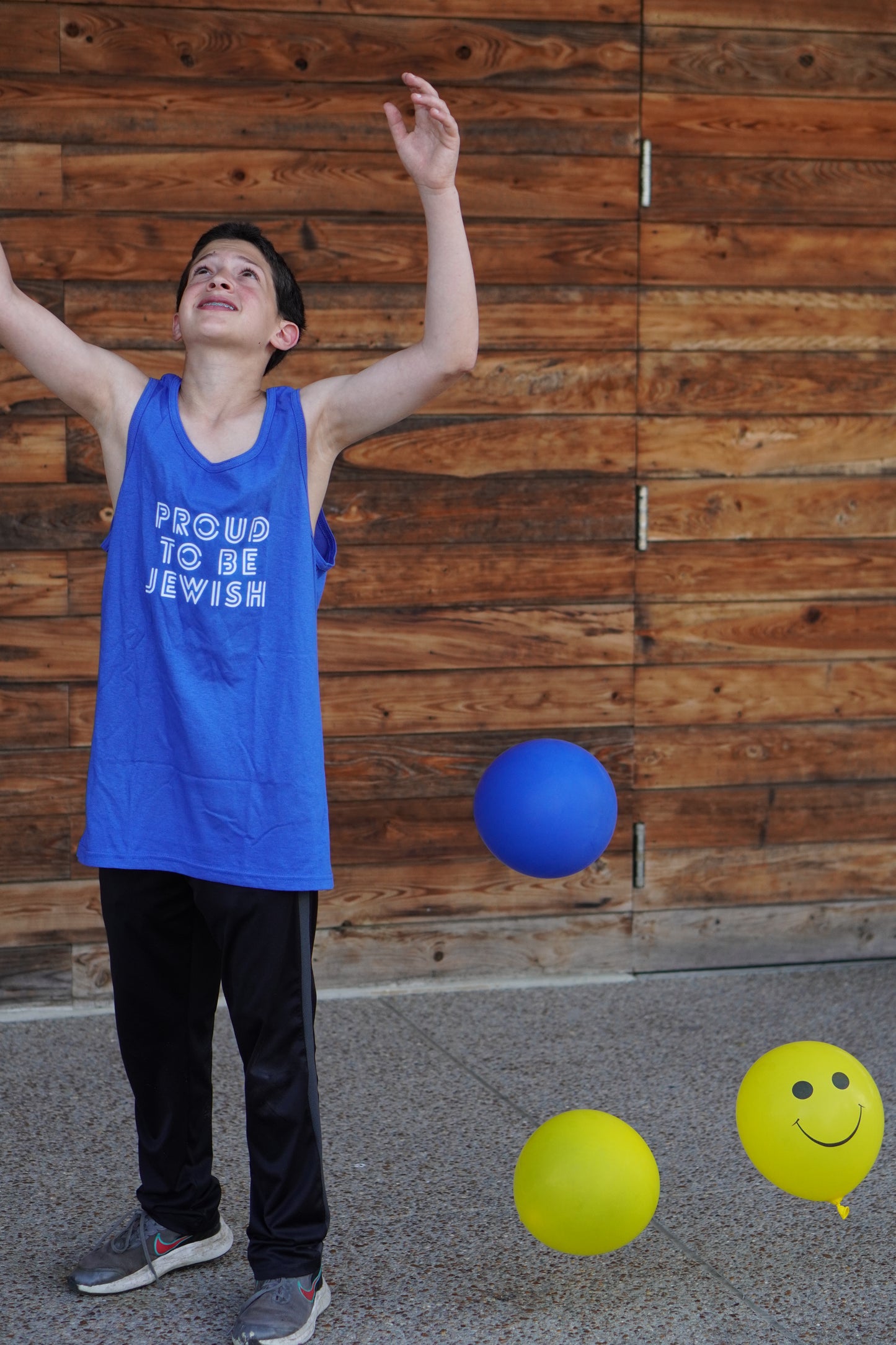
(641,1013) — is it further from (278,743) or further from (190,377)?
(190,377)

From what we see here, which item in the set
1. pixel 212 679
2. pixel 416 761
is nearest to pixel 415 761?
pixel 416 761

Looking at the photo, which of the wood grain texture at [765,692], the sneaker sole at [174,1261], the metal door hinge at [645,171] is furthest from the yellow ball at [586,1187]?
the metal door hinge at [645,171]

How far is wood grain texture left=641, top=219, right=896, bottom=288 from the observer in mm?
4145

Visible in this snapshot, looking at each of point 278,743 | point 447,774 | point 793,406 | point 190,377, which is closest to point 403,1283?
point 278,743

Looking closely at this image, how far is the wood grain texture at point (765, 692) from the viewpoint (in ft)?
13.9

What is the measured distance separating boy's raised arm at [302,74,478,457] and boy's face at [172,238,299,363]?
133mm

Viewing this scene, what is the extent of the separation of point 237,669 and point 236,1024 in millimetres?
565

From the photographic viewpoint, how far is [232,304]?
2.33 m

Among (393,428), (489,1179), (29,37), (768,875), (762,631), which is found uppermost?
(29,37)

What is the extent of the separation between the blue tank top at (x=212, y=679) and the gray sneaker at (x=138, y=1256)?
0.68 metres

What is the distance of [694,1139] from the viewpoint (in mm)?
3127

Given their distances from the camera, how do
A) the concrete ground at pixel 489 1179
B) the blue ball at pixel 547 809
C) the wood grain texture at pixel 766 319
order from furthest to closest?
the wood grain texture at pixel 766 319 < the blue ball at pixel 547 809 < the concrete ground at pixel 489 1179

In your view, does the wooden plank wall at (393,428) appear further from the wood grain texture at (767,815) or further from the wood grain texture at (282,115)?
the wood grain texture at (767,815)

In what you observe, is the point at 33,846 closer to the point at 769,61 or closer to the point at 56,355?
the point at 56,355
